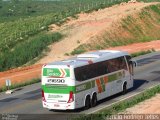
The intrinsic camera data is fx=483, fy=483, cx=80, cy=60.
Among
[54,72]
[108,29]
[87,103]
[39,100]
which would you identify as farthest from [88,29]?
[54,72]

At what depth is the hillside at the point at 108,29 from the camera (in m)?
70.2

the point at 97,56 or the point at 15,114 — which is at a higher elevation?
the point at 97,56

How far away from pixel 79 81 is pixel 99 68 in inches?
105

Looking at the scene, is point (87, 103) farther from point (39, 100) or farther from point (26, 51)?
point (26, 51)

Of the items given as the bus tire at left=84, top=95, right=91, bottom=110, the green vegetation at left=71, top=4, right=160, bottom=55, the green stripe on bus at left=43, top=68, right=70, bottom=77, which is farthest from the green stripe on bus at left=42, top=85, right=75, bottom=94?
the green vegetation at left=71, top=4, right=160, bottom=55

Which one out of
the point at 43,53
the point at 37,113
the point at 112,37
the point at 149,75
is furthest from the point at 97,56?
the point at 112,37

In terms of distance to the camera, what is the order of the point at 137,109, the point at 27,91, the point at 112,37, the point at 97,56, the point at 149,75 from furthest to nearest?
the point at 112,37
the point at 149,75
the point at 27,91
the point at 97,56
the point at 137,109

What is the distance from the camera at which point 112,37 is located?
247 ft

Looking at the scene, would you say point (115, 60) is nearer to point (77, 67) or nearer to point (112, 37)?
point (77, 67)

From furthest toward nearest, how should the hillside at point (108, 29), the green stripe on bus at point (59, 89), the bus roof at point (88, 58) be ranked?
the hillside at point (108, 29)
the bus roof at point (88, 58)
the green stripe on bus at point (59, 89)

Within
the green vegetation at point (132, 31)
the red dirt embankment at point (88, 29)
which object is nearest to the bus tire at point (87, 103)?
the red dirt embankment at point (88, 29)

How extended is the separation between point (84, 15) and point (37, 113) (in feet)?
200

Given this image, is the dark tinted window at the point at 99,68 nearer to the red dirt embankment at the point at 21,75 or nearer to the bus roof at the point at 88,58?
the bus roof at the point at 88,58

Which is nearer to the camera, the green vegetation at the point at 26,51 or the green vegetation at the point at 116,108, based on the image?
the green vegetation at the point at 116,108
